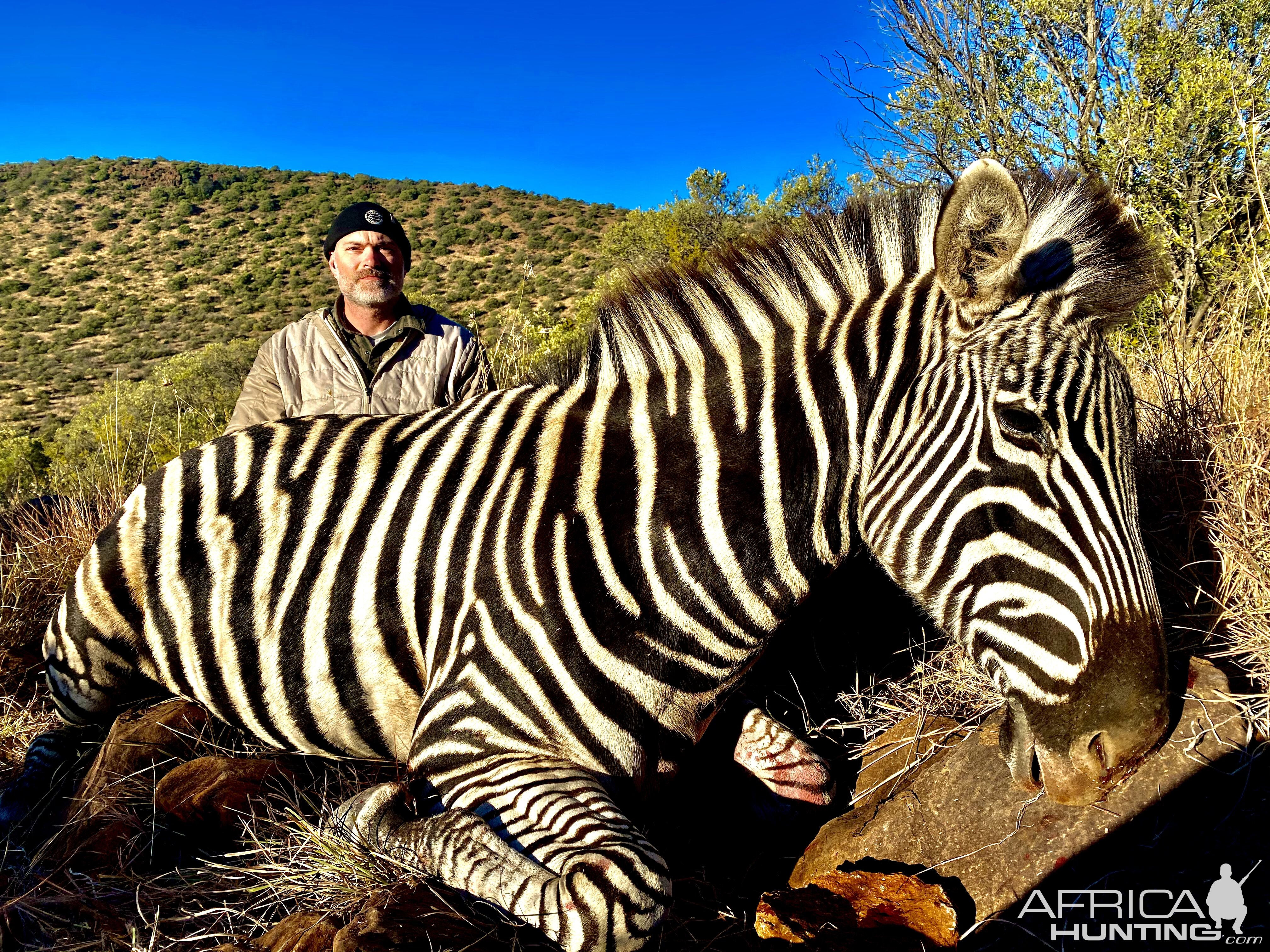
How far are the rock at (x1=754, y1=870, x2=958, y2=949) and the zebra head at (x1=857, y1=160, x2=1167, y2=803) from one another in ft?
1.53

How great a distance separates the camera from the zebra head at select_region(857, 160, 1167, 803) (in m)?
1.89

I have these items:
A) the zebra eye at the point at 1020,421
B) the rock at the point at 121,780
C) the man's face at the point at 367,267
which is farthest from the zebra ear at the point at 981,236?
the man's face at the point at 367,267

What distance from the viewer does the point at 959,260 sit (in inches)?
82.7

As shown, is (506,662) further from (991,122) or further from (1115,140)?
(991,122)

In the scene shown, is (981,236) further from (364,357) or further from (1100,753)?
(364,357)

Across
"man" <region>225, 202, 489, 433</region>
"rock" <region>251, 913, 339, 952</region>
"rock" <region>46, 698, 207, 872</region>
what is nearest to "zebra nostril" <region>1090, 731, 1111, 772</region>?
"rock" <region>251, 913, 339, 952</region>

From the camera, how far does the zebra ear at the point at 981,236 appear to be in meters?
1.96

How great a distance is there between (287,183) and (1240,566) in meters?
69.7

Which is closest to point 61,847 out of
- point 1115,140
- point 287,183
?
point 1115,140

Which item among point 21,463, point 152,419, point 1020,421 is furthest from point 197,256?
point 1020,421

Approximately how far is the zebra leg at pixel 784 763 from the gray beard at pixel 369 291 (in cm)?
355

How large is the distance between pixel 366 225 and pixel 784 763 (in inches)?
165

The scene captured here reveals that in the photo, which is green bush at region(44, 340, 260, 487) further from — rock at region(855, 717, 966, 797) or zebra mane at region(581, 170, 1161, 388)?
rock at region(855, 717, 966, 797)

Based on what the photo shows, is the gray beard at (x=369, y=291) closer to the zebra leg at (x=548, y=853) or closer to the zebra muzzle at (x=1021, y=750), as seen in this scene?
the zebra leg at (x=548, y=853)
